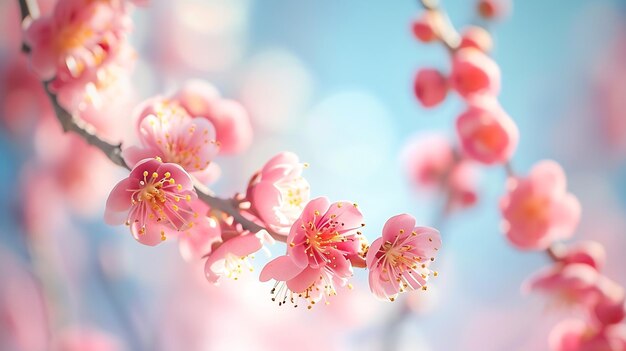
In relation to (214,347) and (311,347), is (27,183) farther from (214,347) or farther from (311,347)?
(311,347)

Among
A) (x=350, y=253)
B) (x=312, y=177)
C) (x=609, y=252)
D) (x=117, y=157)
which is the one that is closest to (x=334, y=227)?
(x=350, y=253)

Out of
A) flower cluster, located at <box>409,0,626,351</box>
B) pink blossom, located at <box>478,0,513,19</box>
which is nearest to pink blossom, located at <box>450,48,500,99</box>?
flower cluster, located at <box>409,0,626,351</box>

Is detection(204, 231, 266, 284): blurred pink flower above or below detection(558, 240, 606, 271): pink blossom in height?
below

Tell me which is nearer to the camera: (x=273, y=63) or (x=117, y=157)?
(x=117, y=157)

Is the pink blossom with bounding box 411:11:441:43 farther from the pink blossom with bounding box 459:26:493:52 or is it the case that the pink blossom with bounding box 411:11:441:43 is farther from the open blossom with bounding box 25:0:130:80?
the open blossom with bounding box 25:0:130:80

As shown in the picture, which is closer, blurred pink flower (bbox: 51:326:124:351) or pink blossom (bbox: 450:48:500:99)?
pink blossom (bbox: 450:48:500:99)

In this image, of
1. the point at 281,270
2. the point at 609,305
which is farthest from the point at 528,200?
the point at 281,270

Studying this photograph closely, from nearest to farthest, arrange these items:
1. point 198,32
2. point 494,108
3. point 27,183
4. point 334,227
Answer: point 334,227
point 494,108
point 27,183
point 198,32

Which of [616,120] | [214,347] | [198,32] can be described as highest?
[616,120]
